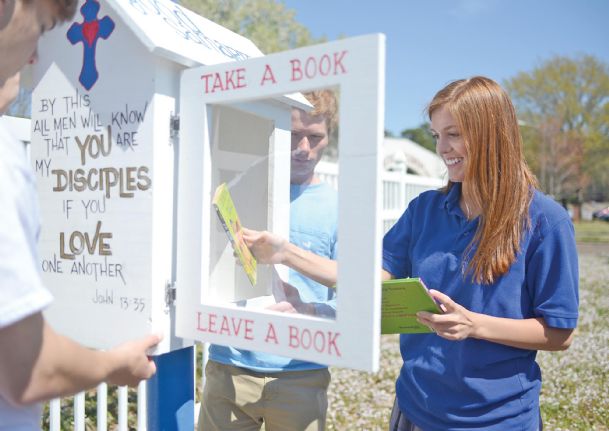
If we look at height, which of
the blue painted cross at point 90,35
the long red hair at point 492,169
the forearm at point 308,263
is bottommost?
the forearm at point 308,263

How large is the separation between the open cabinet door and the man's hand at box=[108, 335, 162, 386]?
0.63 ft

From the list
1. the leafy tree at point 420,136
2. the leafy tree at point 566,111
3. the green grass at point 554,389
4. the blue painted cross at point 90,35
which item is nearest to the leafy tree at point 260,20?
the green grass at point 554,389

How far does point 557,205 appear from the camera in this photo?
1548 millimetres

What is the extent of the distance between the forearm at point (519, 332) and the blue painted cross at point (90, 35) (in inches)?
Answer: 45.3

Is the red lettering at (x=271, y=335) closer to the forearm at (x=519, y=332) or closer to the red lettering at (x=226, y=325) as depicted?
the red lettering at (x=226, y=325)

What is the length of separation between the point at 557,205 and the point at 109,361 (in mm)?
1195

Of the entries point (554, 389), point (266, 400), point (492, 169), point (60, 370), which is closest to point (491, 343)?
point (492, 169)

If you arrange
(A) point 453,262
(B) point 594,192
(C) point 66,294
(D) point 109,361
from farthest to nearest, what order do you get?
1. (B) point 594,192
2. (A) point 453,262
3. (C) point 66,294
4. (D) point 109,361

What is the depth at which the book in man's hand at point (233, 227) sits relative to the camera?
138 cm

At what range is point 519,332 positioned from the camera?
1.49 m

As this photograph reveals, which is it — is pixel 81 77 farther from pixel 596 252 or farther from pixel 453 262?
pixel 596 252

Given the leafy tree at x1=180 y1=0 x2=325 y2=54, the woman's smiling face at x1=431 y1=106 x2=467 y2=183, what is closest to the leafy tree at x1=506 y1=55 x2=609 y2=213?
the leafy tree at x1=180 y1=0 x2=325 y2=54

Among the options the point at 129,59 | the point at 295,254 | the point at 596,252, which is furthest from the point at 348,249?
the point at 596,252

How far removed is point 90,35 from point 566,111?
27660 mm
